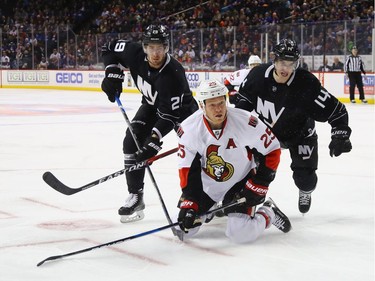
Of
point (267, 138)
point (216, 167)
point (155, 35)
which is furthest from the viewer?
point (155, 35)

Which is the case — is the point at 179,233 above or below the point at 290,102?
below

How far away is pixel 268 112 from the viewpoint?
3.85m

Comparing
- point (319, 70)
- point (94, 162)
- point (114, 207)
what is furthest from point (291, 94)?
point (319, 70)

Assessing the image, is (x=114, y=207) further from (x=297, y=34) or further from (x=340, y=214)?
(x=297, y=34)

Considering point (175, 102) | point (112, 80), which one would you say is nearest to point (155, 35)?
point (175, 102)

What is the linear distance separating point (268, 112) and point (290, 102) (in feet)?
0.52

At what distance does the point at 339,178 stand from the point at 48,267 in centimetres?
290

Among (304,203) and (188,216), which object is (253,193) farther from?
(304,203)

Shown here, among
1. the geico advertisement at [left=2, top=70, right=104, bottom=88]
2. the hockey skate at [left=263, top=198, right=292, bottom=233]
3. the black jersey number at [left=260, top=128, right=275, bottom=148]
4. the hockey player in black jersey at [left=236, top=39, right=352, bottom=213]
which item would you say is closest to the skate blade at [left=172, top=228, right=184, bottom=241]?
the hockey skate at [left=263, top=198, right=292, bottom=233]

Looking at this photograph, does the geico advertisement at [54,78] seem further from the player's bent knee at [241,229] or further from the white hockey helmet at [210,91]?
the white hockey helmet at [210,91]

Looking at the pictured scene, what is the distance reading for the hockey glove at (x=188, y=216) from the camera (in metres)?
3.14

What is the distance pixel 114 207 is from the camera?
4195 millimetres

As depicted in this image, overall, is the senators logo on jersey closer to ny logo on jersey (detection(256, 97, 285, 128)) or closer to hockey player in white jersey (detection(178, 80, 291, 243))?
hockey player in white jersey (detection(178, 80, 291, 243))

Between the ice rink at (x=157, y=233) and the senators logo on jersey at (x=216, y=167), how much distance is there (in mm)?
326
